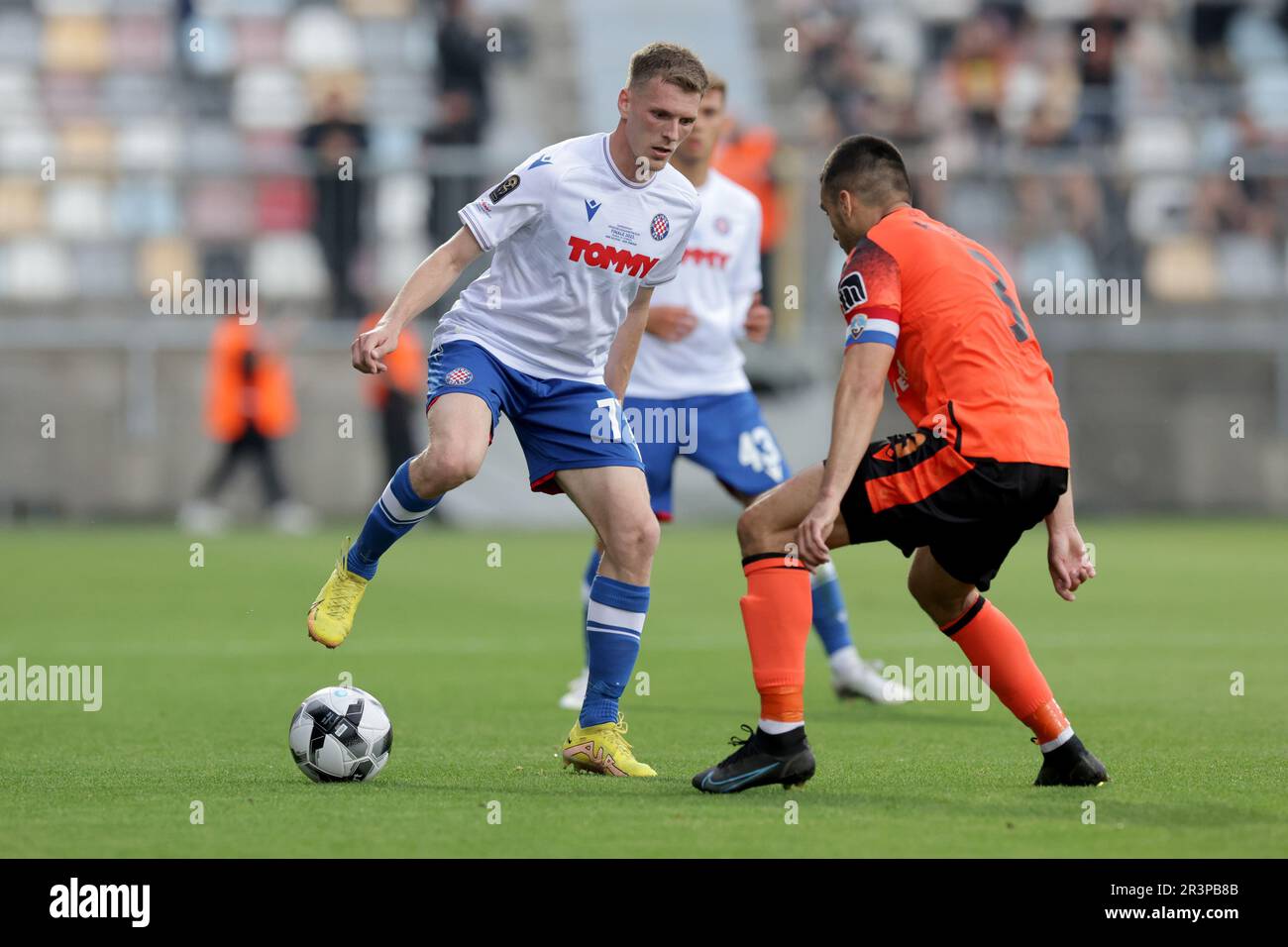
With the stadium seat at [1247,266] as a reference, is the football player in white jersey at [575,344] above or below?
below

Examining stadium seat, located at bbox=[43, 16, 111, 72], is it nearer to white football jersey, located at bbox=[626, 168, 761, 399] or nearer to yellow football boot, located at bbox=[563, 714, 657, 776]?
white football jersey, located at bbox=[626, 168, 761, 399]

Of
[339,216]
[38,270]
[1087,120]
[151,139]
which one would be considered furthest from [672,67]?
[1087,120]

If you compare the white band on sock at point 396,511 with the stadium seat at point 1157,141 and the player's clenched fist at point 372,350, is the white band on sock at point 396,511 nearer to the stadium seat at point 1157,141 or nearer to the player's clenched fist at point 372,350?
the player's clenched fist at point 372,350

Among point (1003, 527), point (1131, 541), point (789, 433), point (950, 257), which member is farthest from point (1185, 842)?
point (789, 433)

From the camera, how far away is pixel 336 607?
657cm

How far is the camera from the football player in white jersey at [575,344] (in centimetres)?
620

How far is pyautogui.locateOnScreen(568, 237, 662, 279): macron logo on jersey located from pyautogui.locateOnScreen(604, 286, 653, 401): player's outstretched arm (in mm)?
199

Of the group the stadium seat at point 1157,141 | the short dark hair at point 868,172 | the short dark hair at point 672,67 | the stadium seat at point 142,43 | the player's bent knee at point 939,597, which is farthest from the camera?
the stadium seat at point 142,43

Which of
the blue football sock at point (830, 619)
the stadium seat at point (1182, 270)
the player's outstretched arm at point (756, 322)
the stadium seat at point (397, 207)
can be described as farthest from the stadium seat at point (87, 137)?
the blue football sock at point (830, 619)

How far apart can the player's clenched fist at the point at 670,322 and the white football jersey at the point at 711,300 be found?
0.27 feet

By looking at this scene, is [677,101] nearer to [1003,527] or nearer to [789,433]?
[1003,527]

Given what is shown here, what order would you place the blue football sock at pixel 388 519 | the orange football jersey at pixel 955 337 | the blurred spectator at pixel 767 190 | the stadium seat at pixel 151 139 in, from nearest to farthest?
the orange football jersey at pixel 955 337 < the blue football sock at pixel 388 519 < the blurred spectator at pixel 767 190 < the stadium seat at pixel 151 139

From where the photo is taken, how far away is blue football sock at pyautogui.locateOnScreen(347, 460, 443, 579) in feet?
21.0

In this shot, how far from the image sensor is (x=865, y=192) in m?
5.76
